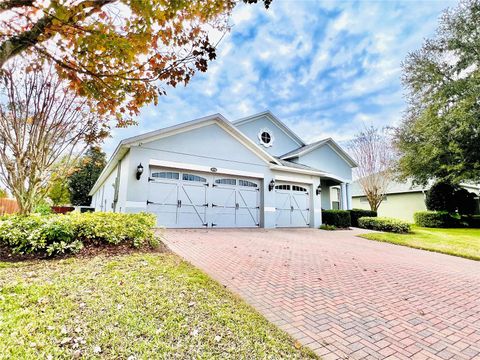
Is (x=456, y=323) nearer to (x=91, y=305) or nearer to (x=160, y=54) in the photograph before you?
(x=91, y=305)

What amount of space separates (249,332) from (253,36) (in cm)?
770

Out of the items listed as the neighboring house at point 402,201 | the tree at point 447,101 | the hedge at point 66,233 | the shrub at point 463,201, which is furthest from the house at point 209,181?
the neighboring house at point 402,201

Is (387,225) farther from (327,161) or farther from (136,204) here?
(136,204)

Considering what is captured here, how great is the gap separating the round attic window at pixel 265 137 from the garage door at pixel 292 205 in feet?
14.2

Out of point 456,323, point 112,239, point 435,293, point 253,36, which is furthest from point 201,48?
point 435,293

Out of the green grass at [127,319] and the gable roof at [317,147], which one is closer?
the green grass at [127,319]

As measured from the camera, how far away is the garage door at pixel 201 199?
1030 centimetres

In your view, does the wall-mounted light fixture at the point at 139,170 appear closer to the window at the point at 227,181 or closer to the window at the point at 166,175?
the window at the point at 166,175

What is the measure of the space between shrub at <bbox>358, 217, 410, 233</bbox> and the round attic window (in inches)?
313

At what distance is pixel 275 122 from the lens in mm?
18219

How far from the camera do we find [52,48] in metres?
3.95

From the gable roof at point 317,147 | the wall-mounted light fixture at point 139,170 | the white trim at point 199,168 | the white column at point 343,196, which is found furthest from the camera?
the white column at point 343,196

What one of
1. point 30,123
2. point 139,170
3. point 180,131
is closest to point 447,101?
point 180,131

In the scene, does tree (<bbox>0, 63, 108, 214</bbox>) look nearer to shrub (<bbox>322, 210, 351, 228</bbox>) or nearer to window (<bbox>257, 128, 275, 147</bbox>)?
window (<bbox>257, 128, 275, 147</bbox>)
